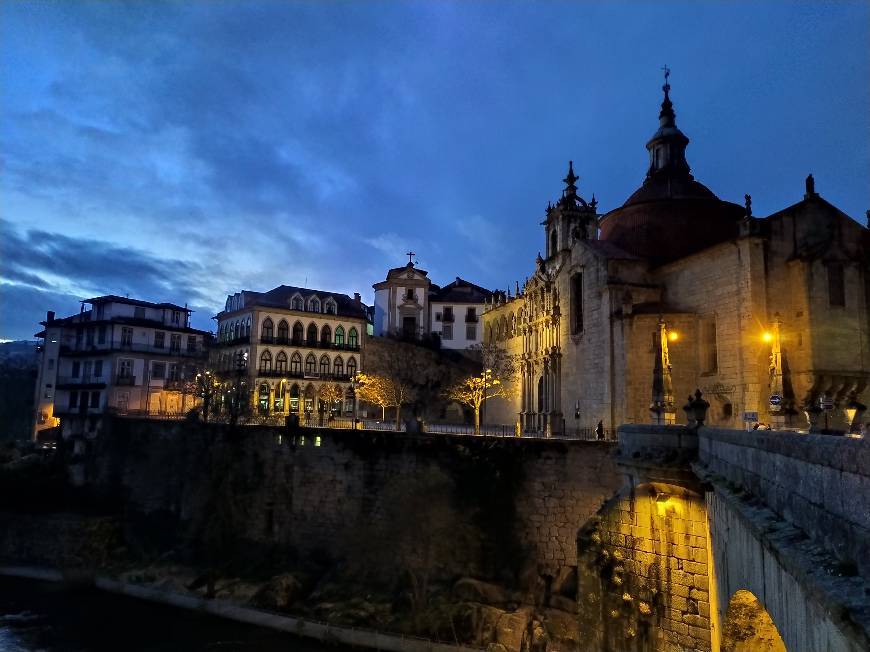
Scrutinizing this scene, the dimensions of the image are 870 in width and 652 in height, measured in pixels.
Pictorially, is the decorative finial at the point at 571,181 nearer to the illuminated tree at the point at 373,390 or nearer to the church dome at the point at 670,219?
the church dome at the point at 670,219

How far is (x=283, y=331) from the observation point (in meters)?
56.1

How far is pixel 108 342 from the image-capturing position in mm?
53906

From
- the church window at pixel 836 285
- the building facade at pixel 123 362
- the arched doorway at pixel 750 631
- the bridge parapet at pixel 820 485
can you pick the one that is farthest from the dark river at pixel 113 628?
the church window at pixel 836 285

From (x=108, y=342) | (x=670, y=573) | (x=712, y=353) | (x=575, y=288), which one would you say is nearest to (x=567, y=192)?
(x=575, y=288)

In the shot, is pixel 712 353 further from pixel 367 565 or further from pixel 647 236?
pixel 367 565

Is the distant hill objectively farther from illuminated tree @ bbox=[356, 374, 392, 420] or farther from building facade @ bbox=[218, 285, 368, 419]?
illuminated tree @ bbox=[356, 374, 392, 420]

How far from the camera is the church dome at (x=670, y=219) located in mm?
Answer: 36469

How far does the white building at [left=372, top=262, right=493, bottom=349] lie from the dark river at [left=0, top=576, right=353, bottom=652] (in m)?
43.3

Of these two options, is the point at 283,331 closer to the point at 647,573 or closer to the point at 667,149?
the point at 667,149

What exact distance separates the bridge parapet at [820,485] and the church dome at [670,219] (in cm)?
2990

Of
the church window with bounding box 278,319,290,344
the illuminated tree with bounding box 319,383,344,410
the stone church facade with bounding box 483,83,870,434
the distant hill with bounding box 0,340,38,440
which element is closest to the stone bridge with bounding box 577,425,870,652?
the stone church facade with bounding box 483,83,870,434

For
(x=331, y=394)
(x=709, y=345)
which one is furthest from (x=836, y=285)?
(x=331, y=394)

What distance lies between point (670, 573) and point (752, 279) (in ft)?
58.6

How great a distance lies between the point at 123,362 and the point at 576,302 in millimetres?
40134
